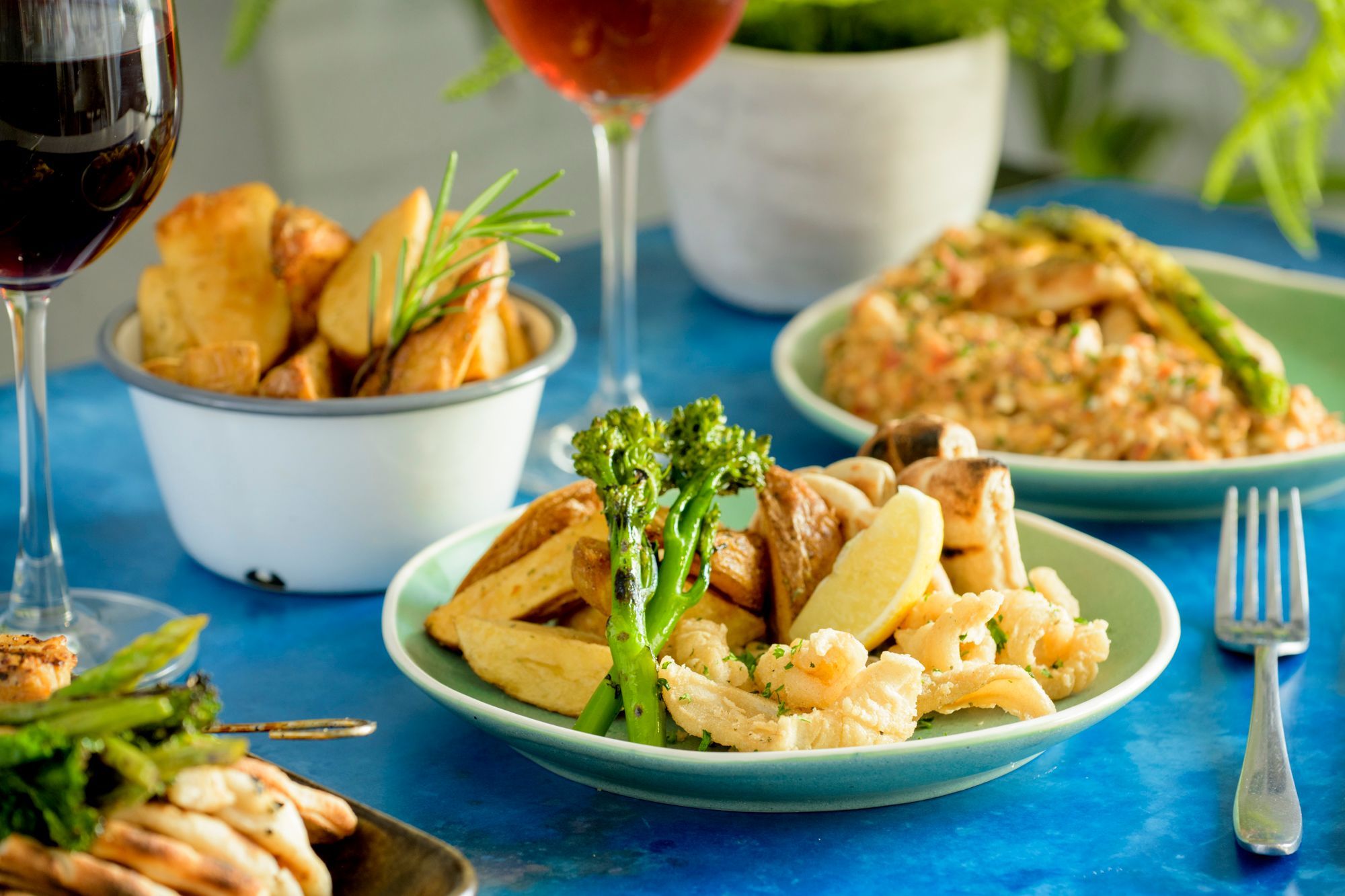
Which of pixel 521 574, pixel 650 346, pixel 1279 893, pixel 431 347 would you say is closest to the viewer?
pixel 1279 893

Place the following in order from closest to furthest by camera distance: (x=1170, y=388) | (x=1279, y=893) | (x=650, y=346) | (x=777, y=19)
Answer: (x=1279, y=893)
(x=1170, y=388)
(x=650, y=346)
(x=777, y=19)

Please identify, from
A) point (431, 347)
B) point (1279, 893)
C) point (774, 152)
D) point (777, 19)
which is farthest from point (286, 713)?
point (777, 19)

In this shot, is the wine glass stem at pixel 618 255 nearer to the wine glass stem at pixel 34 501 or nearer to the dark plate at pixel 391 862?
the wine glass stem at pixel 34 501

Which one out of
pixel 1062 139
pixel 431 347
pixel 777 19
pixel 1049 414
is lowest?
pixel 1062 139

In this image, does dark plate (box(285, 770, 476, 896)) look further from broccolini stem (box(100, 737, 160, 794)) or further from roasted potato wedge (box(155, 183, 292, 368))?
roasted potato wedge (box(155, 183, 292, 368))

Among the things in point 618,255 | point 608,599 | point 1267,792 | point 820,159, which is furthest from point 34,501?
point 820,159

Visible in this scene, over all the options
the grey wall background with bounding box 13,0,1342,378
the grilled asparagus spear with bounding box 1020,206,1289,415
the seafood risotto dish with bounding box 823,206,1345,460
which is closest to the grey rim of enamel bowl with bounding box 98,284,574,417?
the seafood risotto dish with bounding box 823,206,1345,460

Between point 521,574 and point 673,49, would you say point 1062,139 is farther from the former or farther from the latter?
point 521,574

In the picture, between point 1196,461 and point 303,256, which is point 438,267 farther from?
point 1196,461
